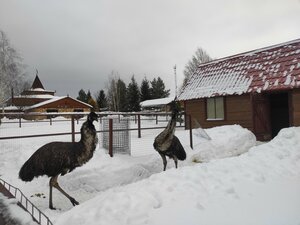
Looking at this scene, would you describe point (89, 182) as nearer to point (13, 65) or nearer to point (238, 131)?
point (238, 131)

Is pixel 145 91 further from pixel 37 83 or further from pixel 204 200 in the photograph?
pixel 204 200

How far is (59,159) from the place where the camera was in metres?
6.36

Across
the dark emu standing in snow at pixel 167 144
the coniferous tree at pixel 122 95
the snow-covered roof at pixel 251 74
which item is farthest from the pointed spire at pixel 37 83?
the dark emu standing in snow at pixel 167 144

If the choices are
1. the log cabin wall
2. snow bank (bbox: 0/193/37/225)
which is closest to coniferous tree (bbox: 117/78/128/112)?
the log cabin wall

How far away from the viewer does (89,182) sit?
786 cm

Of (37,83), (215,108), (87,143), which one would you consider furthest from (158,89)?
(87,143)

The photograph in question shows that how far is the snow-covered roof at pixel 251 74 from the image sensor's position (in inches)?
568

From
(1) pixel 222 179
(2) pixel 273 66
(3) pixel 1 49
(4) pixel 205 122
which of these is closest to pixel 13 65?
(3) pixel 1 49

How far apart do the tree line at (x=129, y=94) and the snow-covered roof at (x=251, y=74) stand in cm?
3727

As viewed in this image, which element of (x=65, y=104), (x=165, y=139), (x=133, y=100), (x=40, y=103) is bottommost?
(x=165, y=139)

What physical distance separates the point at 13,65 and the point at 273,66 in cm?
2986

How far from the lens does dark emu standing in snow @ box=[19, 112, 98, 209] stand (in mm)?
6355

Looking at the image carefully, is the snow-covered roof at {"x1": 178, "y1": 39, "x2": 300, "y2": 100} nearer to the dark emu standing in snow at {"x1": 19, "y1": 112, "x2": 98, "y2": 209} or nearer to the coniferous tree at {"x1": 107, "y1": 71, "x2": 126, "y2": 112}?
the dark emu standing in snow at {"x1": 19, "y1": 112, "x2": 98, "y2": 209}

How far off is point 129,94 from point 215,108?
41.4 m
